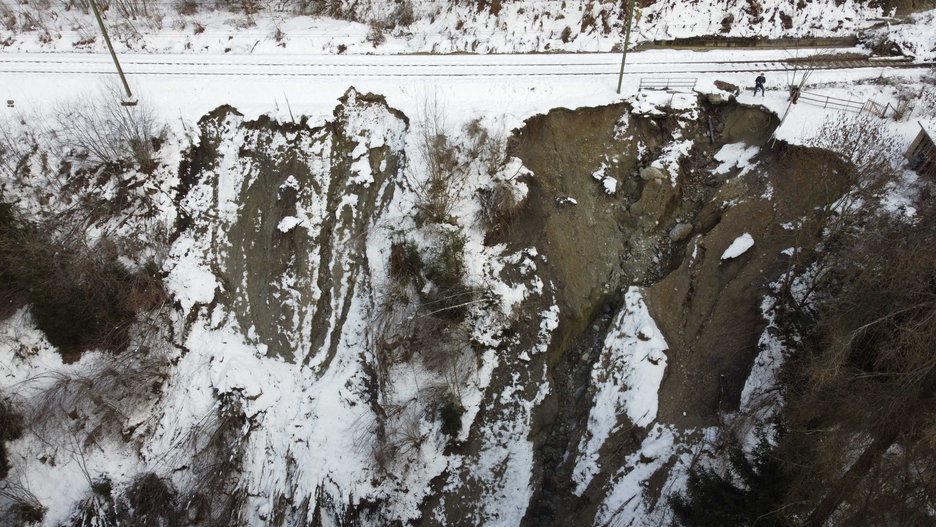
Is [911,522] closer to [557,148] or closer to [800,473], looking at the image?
[800,473]

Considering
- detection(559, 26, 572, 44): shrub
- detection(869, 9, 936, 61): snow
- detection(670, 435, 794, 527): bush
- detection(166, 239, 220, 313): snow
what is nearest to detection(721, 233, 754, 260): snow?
detection(670, 435, 794, 527): bush

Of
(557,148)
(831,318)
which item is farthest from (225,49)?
(831,318)

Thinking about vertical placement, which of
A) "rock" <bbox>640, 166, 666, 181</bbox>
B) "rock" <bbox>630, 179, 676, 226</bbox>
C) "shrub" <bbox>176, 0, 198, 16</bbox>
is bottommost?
"rock" <bbox>630, 179, 676, 226</bbox>

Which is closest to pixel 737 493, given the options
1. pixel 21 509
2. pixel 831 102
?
pixel 831 102

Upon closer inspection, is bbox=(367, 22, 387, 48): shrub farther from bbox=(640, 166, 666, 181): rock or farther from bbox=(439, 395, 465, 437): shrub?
bbox=(439, 395, 465, 437): shrub

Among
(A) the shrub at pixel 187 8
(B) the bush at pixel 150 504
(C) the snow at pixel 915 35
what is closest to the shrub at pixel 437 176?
(B) the bush at pixel 150 504

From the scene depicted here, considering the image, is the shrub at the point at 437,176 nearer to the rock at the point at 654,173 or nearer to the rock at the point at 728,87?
the rock at the point at 654,173
